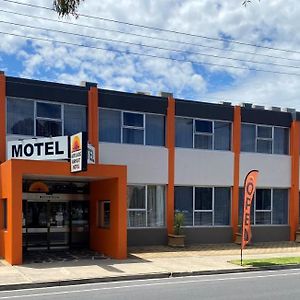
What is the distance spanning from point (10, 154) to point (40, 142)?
125cm

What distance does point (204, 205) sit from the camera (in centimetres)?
2406

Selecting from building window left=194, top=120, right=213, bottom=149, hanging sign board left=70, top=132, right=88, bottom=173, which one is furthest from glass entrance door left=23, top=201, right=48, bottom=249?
building window left=194, top=120, right=213, bottom=149

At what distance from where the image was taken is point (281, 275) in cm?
1519

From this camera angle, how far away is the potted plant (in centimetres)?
2223

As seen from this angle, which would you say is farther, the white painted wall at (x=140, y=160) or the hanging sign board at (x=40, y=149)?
the white painted wall at (x=140, y=160)

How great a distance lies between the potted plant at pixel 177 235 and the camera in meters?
22.2

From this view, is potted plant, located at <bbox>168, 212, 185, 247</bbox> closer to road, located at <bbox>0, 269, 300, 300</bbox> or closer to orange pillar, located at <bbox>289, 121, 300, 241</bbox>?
orange pillar, located at <bbox>289, 121, 300, 241</bbox>

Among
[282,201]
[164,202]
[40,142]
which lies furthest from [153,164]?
[282,201]

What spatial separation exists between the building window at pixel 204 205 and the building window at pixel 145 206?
0.82 meters

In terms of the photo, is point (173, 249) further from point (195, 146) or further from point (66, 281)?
point (66, 281)

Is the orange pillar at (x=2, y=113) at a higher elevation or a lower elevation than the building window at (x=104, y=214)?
higher

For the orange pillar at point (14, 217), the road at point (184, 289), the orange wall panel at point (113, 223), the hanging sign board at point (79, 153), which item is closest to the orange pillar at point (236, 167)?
the orange wall panel at point (113, 223)

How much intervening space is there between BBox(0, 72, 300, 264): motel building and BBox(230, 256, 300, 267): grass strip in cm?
416

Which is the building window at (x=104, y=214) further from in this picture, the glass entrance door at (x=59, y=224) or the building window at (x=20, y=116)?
the building window at (x=20, y=116)
